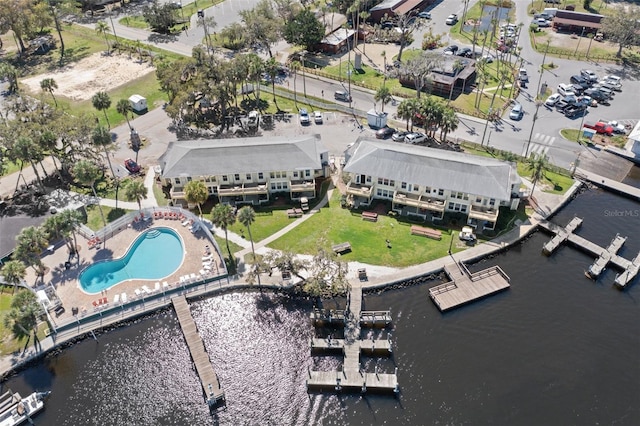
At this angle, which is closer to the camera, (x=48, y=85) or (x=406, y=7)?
(x=48, y=85)

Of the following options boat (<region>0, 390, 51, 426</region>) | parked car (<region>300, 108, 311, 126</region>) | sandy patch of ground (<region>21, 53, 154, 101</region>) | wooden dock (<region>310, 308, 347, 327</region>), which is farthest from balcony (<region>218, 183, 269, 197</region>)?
sandy patch of ground (<region>21, 53, 154, 101</region>)

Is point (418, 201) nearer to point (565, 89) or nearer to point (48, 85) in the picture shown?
point (565, 89)

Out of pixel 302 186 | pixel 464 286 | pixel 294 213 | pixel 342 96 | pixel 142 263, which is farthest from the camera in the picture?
pixel 342 96

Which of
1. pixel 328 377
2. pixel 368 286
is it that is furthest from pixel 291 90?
pixel 328 377

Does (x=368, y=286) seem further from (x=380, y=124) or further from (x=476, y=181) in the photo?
(x=380, y=124)

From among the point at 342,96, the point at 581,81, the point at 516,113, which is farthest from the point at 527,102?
the point at 342,96
